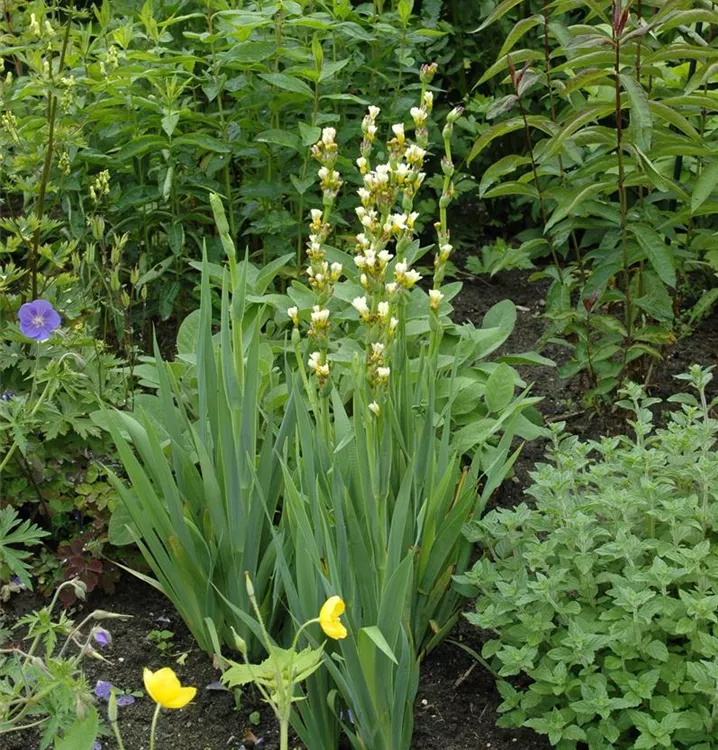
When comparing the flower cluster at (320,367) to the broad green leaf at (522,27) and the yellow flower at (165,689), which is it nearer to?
the yellow flower at (165,689)

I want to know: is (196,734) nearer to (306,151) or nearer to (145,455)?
(145,455)

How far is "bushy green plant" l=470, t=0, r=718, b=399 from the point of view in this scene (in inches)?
105

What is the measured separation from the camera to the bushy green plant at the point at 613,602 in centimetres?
199

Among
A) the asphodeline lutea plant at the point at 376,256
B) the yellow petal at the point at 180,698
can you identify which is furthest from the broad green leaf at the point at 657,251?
the yellow petal at the point at 180,698

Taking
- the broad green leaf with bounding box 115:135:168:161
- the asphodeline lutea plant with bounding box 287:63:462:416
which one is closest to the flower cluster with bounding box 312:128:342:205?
the asphodeline lutea plant with bounding box 287:63:462:416

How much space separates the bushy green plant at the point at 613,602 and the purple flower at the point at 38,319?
3.60ft

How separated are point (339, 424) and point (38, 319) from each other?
0.81 m

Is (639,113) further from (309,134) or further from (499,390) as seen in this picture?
(309,134)

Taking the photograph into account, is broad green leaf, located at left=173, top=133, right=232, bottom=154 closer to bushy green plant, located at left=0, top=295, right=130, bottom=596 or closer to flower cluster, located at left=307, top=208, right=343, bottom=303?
bushy green plant, located at left=0, top=295, right=130, bottom=596

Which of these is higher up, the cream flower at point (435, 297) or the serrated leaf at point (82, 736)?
the cream flower at point (435, 297)

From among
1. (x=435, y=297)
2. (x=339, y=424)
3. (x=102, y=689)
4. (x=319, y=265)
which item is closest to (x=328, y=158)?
(x=319, y=265)

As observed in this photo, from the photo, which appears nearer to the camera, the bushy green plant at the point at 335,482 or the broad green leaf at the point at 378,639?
the broad green leaf at the point at 378,639

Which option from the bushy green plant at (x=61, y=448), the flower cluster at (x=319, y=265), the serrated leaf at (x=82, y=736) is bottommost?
the bushy green plant at (x=61, y=448)

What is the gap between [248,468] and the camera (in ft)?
7.17
